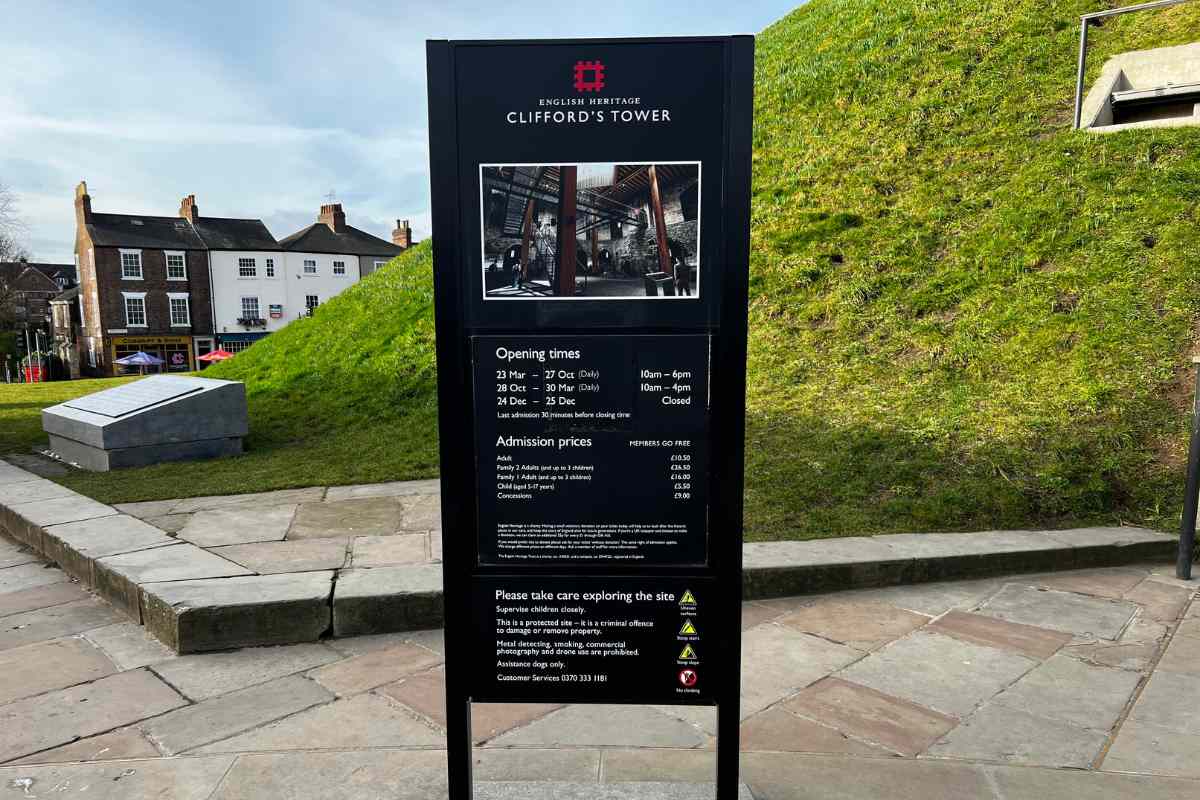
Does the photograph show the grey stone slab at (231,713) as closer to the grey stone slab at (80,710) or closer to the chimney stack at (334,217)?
the grey stone slab at (80,710)

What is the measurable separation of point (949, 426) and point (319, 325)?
36.7ft

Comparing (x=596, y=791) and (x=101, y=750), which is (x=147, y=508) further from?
(x=596, y=791)

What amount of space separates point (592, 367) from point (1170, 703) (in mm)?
2943

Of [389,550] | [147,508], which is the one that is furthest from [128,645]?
[147,508]

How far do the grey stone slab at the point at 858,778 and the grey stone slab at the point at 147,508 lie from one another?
17.4 feet

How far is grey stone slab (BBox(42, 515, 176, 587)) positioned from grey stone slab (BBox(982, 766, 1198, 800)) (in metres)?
4.82

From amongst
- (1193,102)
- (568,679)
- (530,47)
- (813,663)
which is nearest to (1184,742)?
(813,663)

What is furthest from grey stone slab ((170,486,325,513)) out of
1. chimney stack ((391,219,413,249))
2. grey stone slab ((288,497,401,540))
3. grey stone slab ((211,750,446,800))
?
chimney stack ((391,219,413,249))

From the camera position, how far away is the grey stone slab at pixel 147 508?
6227mm

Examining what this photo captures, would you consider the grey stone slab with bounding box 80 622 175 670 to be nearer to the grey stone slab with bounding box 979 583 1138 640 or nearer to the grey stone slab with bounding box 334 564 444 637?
the grey stone slab with bounding box 334 564 444 637

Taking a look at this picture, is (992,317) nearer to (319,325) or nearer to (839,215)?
(839,215)

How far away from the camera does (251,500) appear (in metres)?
6.78

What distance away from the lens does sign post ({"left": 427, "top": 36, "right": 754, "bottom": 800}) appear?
2242mm

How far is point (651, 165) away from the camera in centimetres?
225
